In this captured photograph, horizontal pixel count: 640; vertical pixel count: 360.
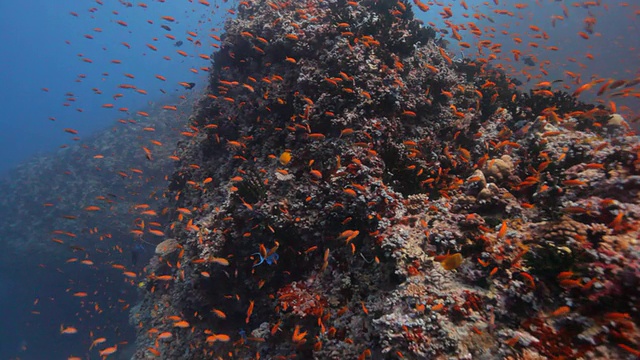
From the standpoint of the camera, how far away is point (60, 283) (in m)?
19.8

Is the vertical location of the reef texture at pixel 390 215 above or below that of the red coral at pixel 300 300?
above

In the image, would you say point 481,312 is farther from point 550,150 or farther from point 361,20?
point 361,20

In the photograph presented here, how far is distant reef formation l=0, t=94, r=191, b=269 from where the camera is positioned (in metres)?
19.8

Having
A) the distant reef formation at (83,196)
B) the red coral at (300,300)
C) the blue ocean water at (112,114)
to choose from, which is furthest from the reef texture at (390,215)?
the distant reef formation at (83,196)

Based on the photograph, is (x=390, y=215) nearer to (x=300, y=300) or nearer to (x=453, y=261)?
(x=453, y=261)

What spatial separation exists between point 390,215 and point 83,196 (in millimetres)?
25553

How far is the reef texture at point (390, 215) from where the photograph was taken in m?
3.88

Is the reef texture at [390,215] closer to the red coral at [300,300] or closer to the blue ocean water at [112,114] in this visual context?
the red coral at [300,300]

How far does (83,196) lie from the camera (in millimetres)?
22203

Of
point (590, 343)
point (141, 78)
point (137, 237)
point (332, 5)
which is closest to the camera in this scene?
point (590, 343)

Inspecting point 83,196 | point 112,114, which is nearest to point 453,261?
point 83,196

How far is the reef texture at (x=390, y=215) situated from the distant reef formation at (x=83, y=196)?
1195 centimetres

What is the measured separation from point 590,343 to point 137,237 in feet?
70.2

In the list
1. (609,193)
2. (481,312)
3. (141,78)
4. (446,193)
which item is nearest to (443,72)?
(446,193)
